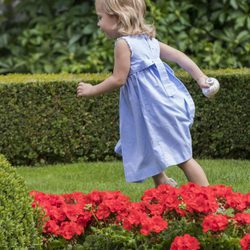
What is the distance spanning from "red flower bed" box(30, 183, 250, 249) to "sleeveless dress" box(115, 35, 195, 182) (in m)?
0.95

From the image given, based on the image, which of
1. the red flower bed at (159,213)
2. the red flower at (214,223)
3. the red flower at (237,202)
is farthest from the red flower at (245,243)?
the red flower at (237,202)

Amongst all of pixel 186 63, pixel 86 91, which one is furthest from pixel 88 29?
pixel 86 91

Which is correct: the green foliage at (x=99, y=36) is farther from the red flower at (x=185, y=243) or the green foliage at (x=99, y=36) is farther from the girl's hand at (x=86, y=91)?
the red flower at (x=185, y=243)

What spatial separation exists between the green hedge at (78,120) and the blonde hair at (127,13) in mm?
2855

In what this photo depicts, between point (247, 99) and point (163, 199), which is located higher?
point (163, 199)

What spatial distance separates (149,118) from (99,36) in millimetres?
4995

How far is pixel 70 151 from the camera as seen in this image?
27.6ft

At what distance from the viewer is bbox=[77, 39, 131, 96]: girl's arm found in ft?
17.7

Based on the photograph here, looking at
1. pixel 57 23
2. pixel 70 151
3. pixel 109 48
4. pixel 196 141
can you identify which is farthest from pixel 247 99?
pixel 57 23

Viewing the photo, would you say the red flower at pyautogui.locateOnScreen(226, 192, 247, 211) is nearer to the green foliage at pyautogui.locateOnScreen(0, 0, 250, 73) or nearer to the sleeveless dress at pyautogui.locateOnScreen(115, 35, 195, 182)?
the sleeveless dress at pyautogui.locateOnScreen(115, 35, 195, 182)

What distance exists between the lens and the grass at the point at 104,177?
6.82 meters

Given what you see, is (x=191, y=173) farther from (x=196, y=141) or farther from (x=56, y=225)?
(x=196, y=141)

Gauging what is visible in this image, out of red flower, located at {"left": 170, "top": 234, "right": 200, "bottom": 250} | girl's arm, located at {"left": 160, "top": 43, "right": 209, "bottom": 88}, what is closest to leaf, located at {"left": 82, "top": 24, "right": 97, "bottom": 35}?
girl's arm, located at {"left": 160, "top": 43, "right": 209, "bottom": 88}

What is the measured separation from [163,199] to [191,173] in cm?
121
